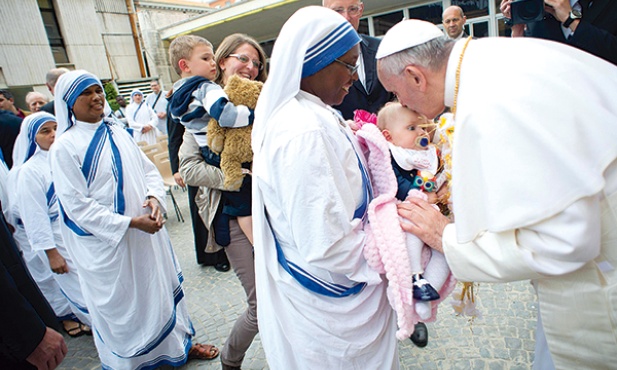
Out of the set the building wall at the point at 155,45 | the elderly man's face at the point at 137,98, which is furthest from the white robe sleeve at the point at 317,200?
the building wall at the point at 155,45

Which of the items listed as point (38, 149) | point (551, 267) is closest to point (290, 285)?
point (551, 267)

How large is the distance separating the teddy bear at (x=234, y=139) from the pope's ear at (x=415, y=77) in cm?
127

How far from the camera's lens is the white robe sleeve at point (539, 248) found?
101cm

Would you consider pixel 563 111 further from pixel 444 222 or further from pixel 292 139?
pixel 292 139

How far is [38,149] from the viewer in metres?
3.52

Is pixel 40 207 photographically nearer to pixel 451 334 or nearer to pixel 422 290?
pixel 422 290

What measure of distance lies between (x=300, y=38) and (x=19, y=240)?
4084 millimetres

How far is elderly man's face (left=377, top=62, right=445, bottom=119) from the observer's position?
1.44 meters

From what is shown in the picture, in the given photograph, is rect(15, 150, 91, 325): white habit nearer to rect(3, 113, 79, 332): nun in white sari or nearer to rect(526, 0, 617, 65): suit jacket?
rect(3, 113, 79, 332): nun in white sari

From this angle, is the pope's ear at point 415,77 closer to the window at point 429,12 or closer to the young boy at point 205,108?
the young boy at point 205,108

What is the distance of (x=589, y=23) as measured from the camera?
2.33 meters

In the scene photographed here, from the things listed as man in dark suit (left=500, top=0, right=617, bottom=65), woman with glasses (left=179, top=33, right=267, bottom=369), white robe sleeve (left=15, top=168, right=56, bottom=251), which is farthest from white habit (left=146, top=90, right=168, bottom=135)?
man in dark suit (left=500, top=0, right=617, bottom=65)

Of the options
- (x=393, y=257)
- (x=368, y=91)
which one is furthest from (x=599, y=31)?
(x=393, y=257)

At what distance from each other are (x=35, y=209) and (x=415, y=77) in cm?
352
